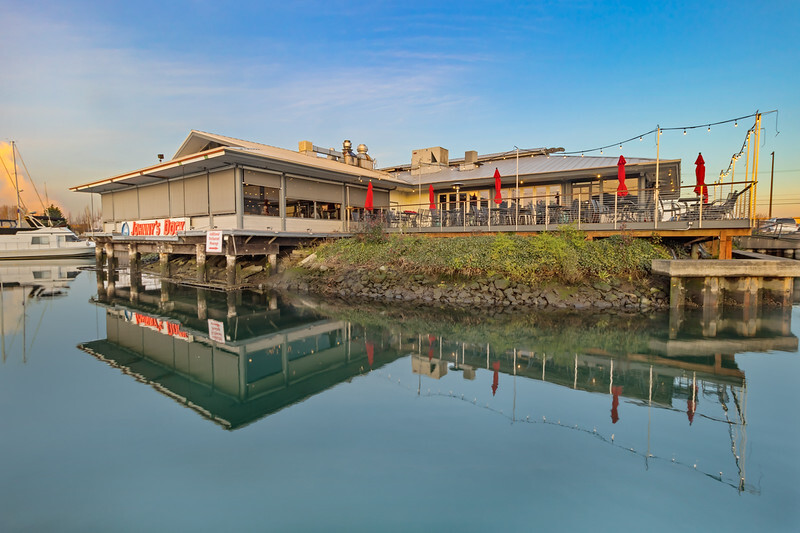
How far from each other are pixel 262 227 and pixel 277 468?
15.0m

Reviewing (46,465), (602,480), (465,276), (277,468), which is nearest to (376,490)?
(277,468)

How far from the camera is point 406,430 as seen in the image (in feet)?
17.7

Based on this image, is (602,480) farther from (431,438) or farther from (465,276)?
(465,276)

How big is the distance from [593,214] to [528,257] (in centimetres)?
320

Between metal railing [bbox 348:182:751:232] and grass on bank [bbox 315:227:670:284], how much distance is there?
2.43 ft

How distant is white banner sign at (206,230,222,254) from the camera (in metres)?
17.1

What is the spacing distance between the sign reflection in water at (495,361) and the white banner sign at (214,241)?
382 cm

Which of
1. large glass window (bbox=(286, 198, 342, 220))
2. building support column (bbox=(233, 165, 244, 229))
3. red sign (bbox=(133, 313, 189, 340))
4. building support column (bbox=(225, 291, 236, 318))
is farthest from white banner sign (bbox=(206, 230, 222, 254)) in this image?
red sign (bbox=(133, 313, 189, 340))

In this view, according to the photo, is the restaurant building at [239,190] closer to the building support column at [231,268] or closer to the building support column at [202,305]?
the building support column at [231,268]

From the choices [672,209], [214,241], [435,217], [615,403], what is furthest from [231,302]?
[672,209]

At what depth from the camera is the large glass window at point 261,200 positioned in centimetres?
1814

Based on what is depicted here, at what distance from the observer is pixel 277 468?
4477 millimetres

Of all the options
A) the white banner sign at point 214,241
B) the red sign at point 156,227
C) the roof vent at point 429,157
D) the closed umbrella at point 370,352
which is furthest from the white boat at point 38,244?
the closed umbrella at point 370,352

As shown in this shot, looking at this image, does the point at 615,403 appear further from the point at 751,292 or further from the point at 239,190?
the point at 239,190
